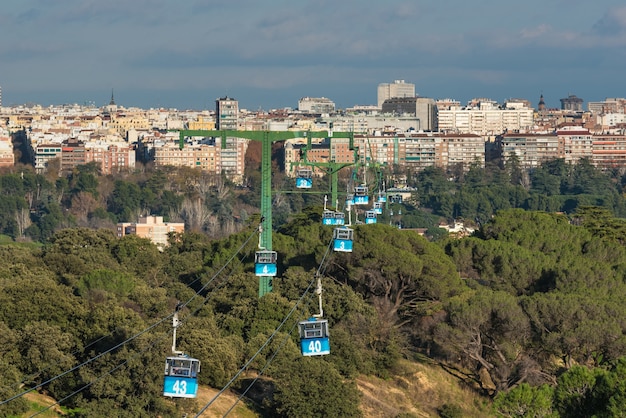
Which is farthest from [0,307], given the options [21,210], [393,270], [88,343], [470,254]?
[21,210]

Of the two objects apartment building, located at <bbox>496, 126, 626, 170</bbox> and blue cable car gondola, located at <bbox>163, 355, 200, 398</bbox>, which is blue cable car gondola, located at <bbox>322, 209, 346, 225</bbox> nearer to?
blue cable car gondola, located at <bbox>163, 355, 200, 398</bbox>

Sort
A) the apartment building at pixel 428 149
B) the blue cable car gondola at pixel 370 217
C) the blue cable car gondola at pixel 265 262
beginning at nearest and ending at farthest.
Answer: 1. the blue cable car gondola at pixel 265 262
2. the blue cable car gondola at pixel 370 217
3. the apartment building at pixel 428 149

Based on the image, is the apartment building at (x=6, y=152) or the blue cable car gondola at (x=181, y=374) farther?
the apartment building at (x=6, y=152)

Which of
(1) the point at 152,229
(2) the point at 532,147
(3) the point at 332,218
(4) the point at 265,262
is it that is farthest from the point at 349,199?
(2) the point at 532,147

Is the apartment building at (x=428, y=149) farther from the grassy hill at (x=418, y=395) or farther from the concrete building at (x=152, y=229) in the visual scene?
the grassy hill at (x=418, y=395)

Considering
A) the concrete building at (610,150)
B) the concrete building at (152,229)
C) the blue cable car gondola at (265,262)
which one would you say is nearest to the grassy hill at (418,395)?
the blue cable car gondola at (265,262)

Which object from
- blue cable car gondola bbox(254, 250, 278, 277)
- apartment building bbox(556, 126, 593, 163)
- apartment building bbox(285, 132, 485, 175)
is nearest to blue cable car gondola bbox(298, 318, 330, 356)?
blue cable car gondola bbox(254, 250, 278, 277)

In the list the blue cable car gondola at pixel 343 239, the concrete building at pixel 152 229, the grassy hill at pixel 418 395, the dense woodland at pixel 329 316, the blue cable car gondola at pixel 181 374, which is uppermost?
the blue cable car gondola at pixel 343 239
